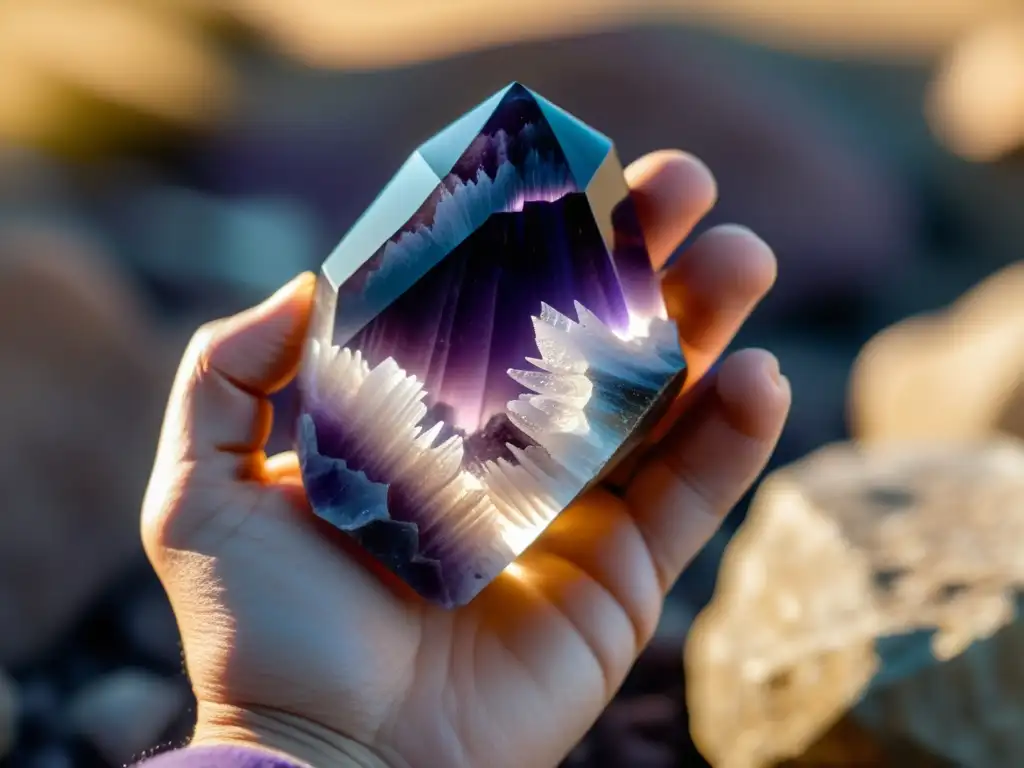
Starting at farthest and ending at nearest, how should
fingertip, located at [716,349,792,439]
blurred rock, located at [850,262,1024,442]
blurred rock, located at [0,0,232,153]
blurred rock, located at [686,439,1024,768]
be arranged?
1. blurred rock, located at [0,0,232,153]
2. blurred rock, located at [850,262,1024,442]
3. blurred rock, located at [686,439,1024,768]
4. fingertip, located at [716,349,792,439]

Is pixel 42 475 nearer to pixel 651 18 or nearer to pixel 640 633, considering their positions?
pixel 640 633

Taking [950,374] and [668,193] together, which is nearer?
[668,193]

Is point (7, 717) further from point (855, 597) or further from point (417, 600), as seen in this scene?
point (855, 597)

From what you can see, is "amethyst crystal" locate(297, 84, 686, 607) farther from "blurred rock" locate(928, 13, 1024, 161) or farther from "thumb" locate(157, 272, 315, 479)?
"blurred rock" locate(928, 13, 1024, 161)

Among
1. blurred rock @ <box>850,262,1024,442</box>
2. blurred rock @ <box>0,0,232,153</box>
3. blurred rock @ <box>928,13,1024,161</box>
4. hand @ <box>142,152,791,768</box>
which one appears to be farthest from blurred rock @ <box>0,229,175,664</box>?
blurred rock @ <box>928,13,1024,161</box>

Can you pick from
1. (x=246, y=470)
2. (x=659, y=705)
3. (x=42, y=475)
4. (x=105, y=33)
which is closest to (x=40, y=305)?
(x=42, y=475)

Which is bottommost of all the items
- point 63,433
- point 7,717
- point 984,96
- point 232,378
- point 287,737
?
point 7,717

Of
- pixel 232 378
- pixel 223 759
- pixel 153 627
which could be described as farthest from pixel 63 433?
pixel 223 759
